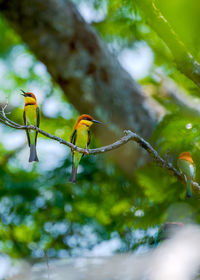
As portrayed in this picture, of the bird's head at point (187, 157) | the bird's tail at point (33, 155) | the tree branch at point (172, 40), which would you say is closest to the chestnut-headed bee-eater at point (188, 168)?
the bird's head at point (187, 157)

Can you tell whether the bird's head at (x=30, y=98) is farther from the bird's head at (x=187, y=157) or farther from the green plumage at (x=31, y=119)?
the bird's head at (x=187, y=157)

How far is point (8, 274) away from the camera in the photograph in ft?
6.64

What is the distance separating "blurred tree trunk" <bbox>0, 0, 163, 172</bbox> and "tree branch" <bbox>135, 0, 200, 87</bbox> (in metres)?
1.68

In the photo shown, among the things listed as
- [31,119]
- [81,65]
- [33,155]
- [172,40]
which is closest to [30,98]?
[31,119]

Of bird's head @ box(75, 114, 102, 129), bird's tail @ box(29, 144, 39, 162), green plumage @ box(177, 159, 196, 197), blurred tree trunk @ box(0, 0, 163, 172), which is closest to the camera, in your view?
bird's tail @ box(29, 144, 39, 162)

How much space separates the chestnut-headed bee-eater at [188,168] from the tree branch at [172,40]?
24 centimetres

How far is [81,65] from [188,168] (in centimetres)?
206

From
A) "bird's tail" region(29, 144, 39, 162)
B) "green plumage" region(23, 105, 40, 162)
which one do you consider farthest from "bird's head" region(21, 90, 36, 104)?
"bird's tail" region(29, 144, 39, 162)

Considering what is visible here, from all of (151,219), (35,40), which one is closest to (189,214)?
(151,219)

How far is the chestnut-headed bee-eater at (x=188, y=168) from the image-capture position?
1045 mm

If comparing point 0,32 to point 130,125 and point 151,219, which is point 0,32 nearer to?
point 130,125

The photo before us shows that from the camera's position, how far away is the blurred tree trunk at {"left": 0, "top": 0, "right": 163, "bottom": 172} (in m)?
2.94

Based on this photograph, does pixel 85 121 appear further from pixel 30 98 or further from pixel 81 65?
pixel 81 65

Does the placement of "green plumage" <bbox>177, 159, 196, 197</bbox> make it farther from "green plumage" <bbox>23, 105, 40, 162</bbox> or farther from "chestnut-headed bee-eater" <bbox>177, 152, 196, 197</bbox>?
"green plumage" <bbox>23, 105, 40, 162</bbox>
